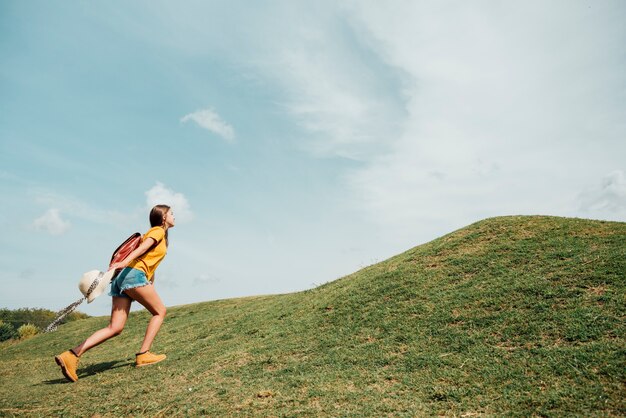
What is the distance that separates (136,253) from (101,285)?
26.7 inches

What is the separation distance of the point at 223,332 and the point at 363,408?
5.05 metres

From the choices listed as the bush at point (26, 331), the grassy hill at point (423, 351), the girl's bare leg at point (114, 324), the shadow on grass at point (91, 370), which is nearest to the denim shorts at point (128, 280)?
the girl's bare leg at point (114, 324)

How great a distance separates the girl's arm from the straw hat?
13 cm

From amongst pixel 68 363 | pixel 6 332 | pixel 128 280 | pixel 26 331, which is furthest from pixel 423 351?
pixel 6 332

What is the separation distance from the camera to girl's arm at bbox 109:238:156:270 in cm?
531

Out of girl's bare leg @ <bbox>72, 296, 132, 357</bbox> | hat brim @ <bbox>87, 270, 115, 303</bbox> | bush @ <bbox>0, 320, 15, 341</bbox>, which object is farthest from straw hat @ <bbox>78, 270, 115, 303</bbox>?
bush @ <bbox>0, 320, 15, 341</bbox>

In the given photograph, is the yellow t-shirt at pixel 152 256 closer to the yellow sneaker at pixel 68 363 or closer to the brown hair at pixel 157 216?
the brown hair at pixel 157 216

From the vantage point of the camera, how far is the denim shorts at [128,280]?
5465 mm

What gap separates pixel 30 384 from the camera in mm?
6188

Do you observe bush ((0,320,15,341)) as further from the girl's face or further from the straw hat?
the girl's face

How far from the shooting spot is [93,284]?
212 inches

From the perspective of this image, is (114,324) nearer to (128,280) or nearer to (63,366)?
(128,280)

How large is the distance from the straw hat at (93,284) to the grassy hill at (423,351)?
125 centimetres

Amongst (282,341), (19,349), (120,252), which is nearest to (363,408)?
(282,341)
